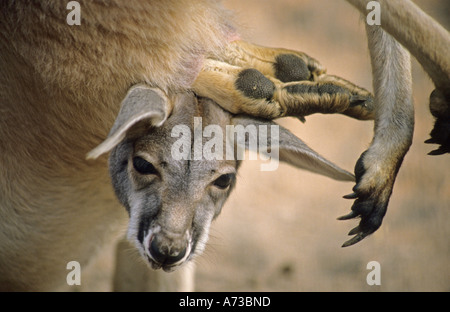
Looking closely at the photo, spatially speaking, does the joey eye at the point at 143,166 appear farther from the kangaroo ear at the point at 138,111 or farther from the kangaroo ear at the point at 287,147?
the kangaroo ear at the point at 287,147

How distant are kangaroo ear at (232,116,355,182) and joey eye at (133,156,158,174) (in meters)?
0.27

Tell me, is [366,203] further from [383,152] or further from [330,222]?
[330,222]

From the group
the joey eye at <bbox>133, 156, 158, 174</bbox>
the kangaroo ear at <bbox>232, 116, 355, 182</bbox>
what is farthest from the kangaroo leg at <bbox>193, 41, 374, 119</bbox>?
the joey eye at <bbox>133, 156, 158, 174</bbox>

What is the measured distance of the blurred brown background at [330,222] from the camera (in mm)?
4016

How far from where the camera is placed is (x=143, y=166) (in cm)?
204

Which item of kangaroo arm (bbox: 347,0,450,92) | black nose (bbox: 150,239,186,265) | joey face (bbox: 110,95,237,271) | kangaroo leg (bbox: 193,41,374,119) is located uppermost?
kangaroo arm (bbox: 347,0,450,92)

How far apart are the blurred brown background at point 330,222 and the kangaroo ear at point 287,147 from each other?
1731 millimetres

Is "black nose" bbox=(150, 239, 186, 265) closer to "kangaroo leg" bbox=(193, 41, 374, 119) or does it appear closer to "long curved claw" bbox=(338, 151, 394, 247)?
"kangaroo leg" bbox=(193, 41, 374, 119)

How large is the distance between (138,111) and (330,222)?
2716mm

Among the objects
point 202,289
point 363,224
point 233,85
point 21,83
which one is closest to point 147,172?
point 233,85

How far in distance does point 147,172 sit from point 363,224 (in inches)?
29.2

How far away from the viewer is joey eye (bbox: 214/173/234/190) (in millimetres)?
2104

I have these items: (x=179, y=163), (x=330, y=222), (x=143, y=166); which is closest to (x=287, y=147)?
(x=179, y=163)

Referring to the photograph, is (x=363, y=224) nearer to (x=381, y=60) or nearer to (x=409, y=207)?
(x=381, y=60)
